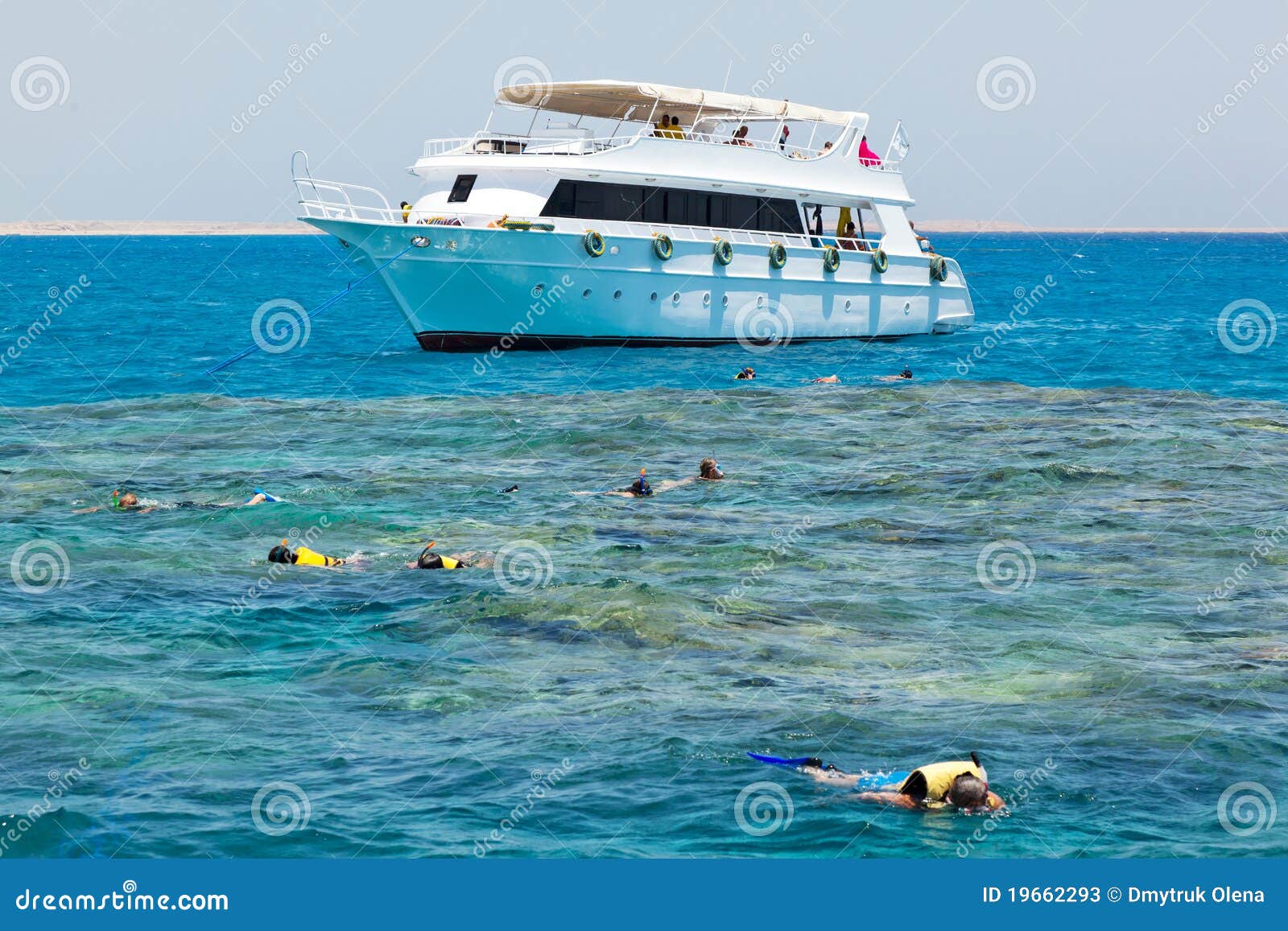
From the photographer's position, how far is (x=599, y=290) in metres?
36.1

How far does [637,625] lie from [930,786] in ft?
16.8

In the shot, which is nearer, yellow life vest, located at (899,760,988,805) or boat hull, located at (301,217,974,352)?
yellow life vest, located at (899,760,988,805)

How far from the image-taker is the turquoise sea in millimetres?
10281

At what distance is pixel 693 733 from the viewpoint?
11680 mm

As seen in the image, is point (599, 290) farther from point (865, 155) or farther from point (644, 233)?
point (865, 155)

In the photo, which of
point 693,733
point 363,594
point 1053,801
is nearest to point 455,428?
point 363,594

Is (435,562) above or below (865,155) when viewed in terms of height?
below

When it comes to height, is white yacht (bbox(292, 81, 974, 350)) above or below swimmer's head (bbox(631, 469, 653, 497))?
above

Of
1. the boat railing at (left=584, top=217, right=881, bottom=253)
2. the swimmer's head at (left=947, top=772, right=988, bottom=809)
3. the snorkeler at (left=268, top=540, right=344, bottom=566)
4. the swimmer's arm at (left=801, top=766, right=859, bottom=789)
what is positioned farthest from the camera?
the boat railing at (left=584, top=217, right=881, bottom=253)

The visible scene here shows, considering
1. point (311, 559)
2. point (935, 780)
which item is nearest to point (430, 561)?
point (311, 559)

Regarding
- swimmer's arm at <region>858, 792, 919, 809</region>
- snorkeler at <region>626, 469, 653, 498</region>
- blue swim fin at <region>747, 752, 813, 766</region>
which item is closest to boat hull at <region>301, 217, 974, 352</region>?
snorkeler at <region>626, 469, 653, 498</region>

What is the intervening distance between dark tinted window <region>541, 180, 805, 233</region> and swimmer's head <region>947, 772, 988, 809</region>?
26910 millimetres

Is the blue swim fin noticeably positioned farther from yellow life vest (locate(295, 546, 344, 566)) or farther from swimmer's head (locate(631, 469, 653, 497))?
swimmer's head (locate(631, 469, 653, 497))

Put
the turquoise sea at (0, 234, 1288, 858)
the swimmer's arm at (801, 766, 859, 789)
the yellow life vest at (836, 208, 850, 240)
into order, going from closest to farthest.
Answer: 1. the turquoise sea at (0, 234, 1288, 858)
2. the swimmer's arm at (801, 766, 859, 789)
3. the yellow life vest at (836, 208, 850, 240)
